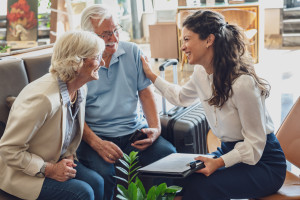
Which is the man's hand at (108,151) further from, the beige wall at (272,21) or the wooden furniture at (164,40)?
the beige wall at (272,21)

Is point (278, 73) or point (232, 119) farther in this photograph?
point (278, 73)

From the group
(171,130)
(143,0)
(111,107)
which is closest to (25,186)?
(111,107)

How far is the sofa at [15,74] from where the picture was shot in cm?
228

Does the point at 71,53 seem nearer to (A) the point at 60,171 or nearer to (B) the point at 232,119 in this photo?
(A) the point at 60,171

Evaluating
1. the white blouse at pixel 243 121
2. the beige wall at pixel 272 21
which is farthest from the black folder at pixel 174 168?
the beige wall at pixel 272 21

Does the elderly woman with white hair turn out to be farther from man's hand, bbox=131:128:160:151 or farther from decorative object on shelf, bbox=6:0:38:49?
decorative object on shelf, bbox=6:0:38:49

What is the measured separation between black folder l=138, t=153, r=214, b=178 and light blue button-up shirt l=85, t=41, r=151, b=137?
55cm

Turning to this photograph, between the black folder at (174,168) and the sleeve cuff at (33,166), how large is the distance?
456mm

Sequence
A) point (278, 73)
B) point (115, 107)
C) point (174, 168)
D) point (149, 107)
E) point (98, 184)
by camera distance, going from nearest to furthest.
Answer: point (174, 168) → point (98, 184) → point (115, 107) → point (149, 107) → point (278, 73)

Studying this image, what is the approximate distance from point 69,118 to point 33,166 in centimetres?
29

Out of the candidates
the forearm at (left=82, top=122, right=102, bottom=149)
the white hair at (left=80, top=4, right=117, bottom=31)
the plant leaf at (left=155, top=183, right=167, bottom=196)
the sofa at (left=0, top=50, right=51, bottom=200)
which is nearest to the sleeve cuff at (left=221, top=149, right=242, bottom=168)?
the plant leaf at (left=155, top=183, right=167, bottom=196)

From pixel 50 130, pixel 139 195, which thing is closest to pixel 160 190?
pixel 139 195

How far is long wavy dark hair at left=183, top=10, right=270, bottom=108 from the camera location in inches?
74.2

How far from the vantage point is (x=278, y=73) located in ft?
19.6
